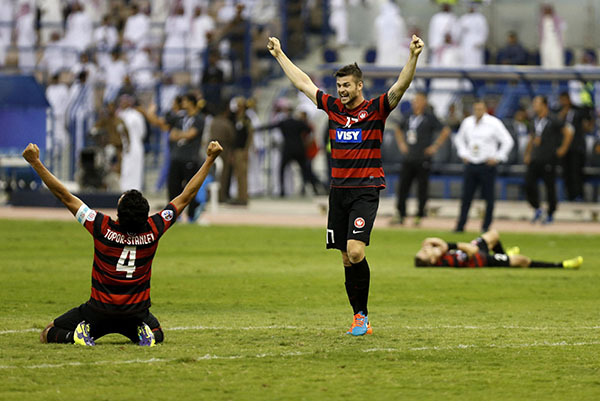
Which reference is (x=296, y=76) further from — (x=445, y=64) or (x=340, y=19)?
(x=340, y=19)

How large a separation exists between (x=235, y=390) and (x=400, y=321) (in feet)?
10.8

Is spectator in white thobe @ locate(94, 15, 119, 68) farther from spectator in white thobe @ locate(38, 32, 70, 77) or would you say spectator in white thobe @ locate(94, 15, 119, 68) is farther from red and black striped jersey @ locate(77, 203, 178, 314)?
red and black striped jersey @ locate(77, 203, 178, 314)

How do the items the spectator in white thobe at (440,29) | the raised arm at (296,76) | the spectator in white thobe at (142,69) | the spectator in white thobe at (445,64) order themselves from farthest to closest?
the spectator in white thobe at (440,29) → the spectator in white thobe at (142,69) → the spectator in white thobe at (445,64) → the raised arm at (296,76)

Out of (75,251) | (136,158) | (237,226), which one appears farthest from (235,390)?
(136,158)

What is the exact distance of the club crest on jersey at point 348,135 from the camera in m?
9.07

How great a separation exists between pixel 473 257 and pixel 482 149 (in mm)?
4825

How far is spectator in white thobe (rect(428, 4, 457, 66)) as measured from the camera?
32.5m

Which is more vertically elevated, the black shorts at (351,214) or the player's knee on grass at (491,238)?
the black shorts at (351,214)

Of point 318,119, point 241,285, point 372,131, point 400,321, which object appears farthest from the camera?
point 318,119

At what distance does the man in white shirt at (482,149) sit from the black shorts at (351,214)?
1016 cm

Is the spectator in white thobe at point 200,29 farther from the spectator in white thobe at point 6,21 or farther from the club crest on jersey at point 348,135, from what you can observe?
the club crest on jersey at point 348,135

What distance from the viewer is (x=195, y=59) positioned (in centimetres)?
3253

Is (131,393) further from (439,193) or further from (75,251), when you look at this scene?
(439,193)

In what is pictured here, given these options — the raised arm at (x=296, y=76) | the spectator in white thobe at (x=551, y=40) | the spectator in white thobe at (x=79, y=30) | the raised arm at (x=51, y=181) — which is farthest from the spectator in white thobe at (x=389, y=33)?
the raised arm at (x=51, y=181)
